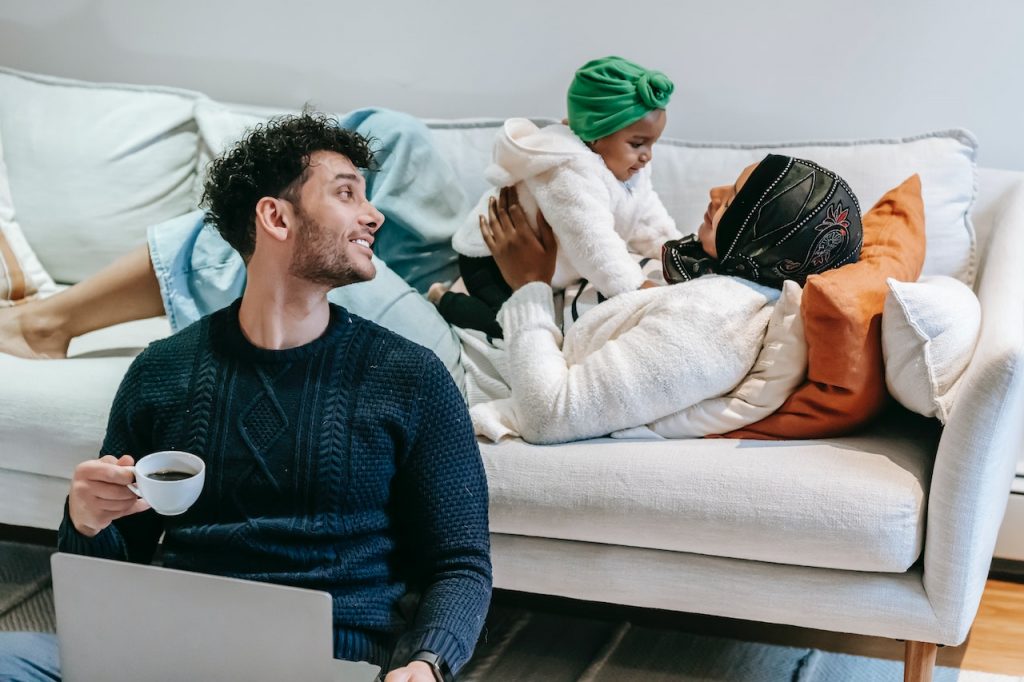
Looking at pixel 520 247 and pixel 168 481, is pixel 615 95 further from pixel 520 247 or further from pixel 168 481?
pixel 168 481

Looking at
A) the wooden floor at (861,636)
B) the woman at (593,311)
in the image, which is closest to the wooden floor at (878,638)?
the wooden floor at (861,636)

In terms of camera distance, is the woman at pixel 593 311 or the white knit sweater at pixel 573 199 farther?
the white knit sweater at pixel 573 199

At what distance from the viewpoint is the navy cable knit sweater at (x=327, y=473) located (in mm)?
1370

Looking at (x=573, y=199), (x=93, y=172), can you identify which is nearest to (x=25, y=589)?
(x=93, y=172)

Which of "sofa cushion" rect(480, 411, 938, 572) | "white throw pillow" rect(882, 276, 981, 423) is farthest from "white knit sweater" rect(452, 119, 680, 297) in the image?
"white throw pillow" rect(882, 276, 981, 423)

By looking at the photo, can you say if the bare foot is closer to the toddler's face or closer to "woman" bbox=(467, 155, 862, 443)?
"woman" bbox=(467, 155, 862, 443)

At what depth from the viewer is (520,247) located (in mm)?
2125

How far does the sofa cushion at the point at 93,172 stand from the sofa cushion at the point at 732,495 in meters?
1.18

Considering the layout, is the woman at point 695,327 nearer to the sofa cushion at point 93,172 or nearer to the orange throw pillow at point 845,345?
the orange throw pillow at point 845,345

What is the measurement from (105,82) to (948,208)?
209 centimetres

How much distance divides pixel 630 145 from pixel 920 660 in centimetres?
102

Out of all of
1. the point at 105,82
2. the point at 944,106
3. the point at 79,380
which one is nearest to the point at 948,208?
the point at 944,106

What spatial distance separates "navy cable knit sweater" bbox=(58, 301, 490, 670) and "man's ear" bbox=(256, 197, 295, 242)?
141mm

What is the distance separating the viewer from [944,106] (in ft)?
8.03
